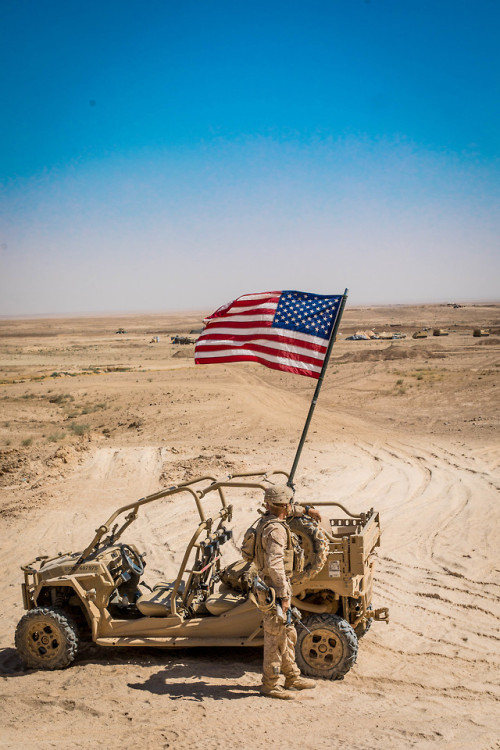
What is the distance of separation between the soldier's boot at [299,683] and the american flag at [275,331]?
3310mm

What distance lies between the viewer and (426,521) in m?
12.0

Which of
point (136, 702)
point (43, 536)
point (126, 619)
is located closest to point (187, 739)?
point (136, 702)

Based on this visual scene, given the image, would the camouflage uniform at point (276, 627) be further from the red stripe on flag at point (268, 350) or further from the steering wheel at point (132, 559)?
the red stripe on flag at point (268, 350)

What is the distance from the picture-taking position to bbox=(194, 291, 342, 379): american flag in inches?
317

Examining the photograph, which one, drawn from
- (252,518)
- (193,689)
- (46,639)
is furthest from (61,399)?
(193,689)

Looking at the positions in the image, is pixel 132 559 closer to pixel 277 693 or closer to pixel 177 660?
pixel 177 660

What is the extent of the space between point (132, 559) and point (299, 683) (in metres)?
2.52

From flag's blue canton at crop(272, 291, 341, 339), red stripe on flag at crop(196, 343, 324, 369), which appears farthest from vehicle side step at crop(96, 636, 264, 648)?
flag's blue canton at crop(272, 291, 341, 339)

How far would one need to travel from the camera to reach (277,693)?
18.9 feet

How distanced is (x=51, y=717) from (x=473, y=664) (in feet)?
13.7

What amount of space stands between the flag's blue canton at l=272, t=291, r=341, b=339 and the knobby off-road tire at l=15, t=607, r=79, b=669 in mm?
4236

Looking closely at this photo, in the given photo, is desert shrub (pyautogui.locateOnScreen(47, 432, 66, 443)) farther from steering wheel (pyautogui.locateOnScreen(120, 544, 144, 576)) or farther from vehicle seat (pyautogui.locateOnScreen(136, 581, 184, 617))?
vehicle seat (pyautogui.locateOnScreen(136, 581, 184, 617))

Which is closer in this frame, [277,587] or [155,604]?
[277,587]

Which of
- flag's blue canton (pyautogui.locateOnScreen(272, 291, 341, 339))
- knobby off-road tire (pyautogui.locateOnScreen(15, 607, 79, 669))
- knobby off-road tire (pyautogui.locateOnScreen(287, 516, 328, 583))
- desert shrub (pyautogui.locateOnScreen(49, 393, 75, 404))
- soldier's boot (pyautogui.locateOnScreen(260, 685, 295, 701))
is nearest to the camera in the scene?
soldier's boot (pyautogui.locateOnScreen(260, 685, 295, 701))
